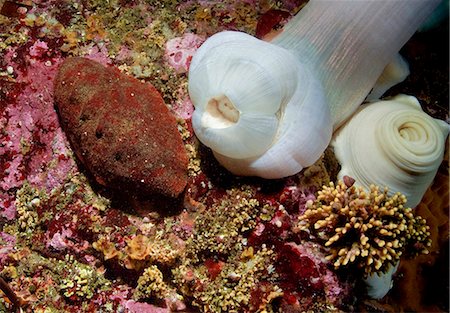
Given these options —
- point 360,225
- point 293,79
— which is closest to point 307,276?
point 360,225

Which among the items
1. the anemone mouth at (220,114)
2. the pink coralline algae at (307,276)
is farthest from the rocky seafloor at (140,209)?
the anemone mouth at (220,114)

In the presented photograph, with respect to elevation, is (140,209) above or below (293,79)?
below

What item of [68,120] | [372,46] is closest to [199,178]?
[68,120]

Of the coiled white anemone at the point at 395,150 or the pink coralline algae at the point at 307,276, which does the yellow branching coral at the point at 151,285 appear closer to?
the pink coralline algae at the point at 307,276

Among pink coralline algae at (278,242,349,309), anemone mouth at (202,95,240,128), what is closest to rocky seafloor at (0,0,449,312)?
pink coralline algae at (278,242,349,309)

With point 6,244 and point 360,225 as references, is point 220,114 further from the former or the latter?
point 6,244

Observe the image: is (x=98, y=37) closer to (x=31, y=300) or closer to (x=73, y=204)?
(x=73, y=204)

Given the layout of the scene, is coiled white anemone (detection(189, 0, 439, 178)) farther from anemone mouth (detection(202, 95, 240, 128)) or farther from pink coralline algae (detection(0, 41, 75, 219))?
pink coralline algae (detection(0, 41, 75, 219))
